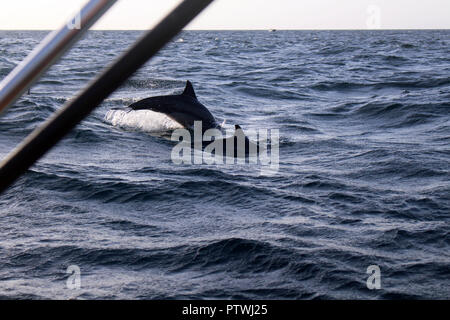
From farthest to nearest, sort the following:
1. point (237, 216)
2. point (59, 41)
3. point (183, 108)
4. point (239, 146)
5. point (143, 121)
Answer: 1. point (143, 121)
2. point (183, 108)
3. point (239, 146)
4. point (237, 216)
5. point (59, 41)

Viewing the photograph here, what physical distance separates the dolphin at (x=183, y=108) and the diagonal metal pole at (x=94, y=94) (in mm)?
10055

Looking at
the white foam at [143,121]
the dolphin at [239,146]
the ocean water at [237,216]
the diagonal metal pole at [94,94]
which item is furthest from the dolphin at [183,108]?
the diagonal metal pole at [94,94]

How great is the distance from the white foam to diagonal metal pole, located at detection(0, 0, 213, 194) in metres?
10.1

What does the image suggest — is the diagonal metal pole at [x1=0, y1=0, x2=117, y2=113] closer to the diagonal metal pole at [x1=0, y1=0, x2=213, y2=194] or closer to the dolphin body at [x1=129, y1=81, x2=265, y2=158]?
the diagonal metal pole at [x1=0, y1=0, x2=213, y2=194]

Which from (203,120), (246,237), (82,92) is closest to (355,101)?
(203,120)

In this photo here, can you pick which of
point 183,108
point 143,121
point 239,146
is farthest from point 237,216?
point 143,121

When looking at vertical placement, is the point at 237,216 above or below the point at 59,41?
below

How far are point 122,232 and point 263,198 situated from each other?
174 centimetres

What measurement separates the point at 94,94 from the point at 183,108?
10.5 m

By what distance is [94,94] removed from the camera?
76cm

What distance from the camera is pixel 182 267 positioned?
4.34 metres

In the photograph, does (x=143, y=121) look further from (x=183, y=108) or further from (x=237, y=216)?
(x=237, y=216)

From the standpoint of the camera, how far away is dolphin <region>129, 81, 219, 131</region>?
432 inches

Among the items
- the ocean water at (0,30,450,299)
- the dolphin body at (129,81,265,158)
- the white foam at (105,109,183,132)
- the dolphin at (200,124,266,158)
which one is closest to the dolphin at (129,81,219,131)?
the dolphin body at (129,81,265,158)
